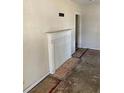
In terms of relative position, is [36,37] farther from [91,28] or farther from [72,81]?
[91,28]

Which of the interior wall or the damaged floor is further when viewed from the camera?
the interior wall

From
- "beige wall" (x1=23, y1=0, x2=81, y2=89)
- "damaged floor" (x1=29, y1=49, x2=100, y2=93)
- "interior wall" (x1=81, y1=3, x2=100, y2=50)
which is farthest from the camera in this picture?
"interior wall" (x1=81, y1=3, x2=100, y2=50)

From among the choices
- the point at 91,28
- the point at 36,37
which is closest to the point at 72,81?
the point at 36,37

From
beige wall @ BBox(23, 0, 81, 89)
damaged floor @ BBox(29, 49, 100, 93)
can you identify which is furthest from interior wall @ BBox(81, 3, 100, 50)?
beige wall @ BBox(23, 0, 81, 89)

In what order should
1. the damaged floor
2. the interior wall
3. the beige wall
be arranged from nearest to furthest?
the beige wall
the damaged floor
the interior wall

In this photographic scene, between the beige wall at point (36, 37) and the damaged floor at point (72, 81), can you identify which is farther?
the damaged floor at point (72, 81)

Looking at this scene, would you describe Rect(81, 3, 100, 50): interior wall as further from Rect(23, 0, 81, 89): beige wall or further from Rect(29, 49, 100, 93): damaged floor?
Rect(23, 0, 81, 89): beige wall

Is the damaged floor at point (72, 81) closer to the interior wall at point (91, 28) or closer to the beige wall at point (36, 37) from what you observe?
the beige wall at point (36, 37)

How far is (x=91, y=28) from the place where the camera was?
8703 millimetres

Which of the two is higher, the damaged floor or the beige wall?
the beige wall

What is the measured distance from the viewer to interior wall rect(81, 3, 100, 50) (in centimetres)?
846

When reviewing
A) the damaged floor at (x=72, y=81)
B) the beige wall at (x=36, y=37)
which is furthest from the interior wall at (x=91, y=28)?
the beige wall at (x=36, y=37)

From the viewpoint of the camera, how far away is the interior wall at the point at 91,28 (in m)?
8.46
